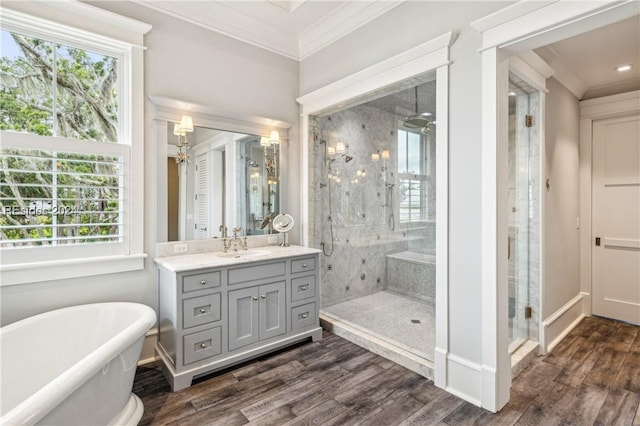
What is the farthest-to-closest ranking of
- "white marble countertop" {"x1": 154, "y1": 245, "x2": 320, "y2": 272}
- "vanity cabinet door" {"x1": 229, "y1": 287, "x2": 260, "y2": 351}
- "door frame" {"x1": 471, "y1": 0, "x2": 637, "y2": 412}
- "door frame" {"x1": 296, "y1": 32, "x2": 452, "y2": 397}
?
"vanity cabinet door" {"x1": 229, "y1": 287, "x2": 260, "y2": 351}
"white marble countertop" {"x1": 154, "y1": 245, "x2": 320, "y2": 272}
"door frame" {"x1": 296, "y1": 32, "x2": 452, "y2": 397}
"door frame" {"x1": 471, "y1": 0, "x2": 637, "y2": 412}

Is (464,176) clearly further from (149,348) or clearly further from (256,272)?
(149,348)

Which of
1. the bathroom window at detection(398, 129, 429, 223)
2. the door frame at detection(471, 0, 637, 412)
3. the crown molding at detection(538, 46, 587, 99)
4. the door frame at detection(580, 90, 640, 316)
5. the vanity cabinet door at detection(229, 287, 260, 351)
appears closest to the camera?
the door frame at detection(471, 0, 637, 412)

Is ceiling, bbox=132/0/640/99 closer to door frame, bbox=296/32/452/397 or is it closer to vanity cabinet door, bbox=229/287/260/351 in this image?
door frame, bbox=296/32/452/397

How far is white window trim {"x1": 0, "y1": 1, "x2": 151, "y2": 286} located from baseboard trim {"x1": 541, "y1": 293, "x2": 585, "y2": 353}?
12.0 ft

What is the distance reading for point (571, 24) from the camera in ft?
5.65

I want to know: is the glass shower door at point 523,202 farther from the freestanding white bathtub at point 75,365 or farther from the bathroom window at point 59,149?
the bathroom window at point 59,149

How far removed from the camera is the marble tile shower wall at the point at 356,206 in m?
3.79

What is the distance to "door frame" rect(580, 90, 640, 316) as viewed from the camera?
3518 millimetres

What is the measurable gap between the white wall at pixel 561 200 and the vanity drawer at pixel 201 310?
287cm

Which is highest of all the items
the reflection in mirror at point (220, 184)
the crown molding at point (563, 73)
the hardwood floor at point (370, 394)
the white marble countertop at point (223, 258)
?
the crown molding at point (563, 73)

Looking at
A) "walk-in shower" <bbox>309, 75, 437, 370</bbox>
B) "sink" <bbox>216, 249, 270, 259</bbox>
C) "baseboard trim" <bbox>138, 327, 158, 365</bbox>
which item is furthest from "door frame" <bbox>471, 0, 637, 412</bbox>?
"baseboard trim" <bbox>138, 327, 158, 365</bbox>

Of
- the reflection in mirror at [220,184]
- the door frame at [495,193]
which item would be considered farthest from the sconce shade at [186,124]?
the door frame at [495,193]

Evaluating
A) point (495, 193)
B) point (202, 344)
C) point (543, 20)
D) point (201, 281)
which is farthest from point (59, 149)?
point (543, 20)

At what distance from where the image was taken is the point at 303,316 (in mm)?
2996
